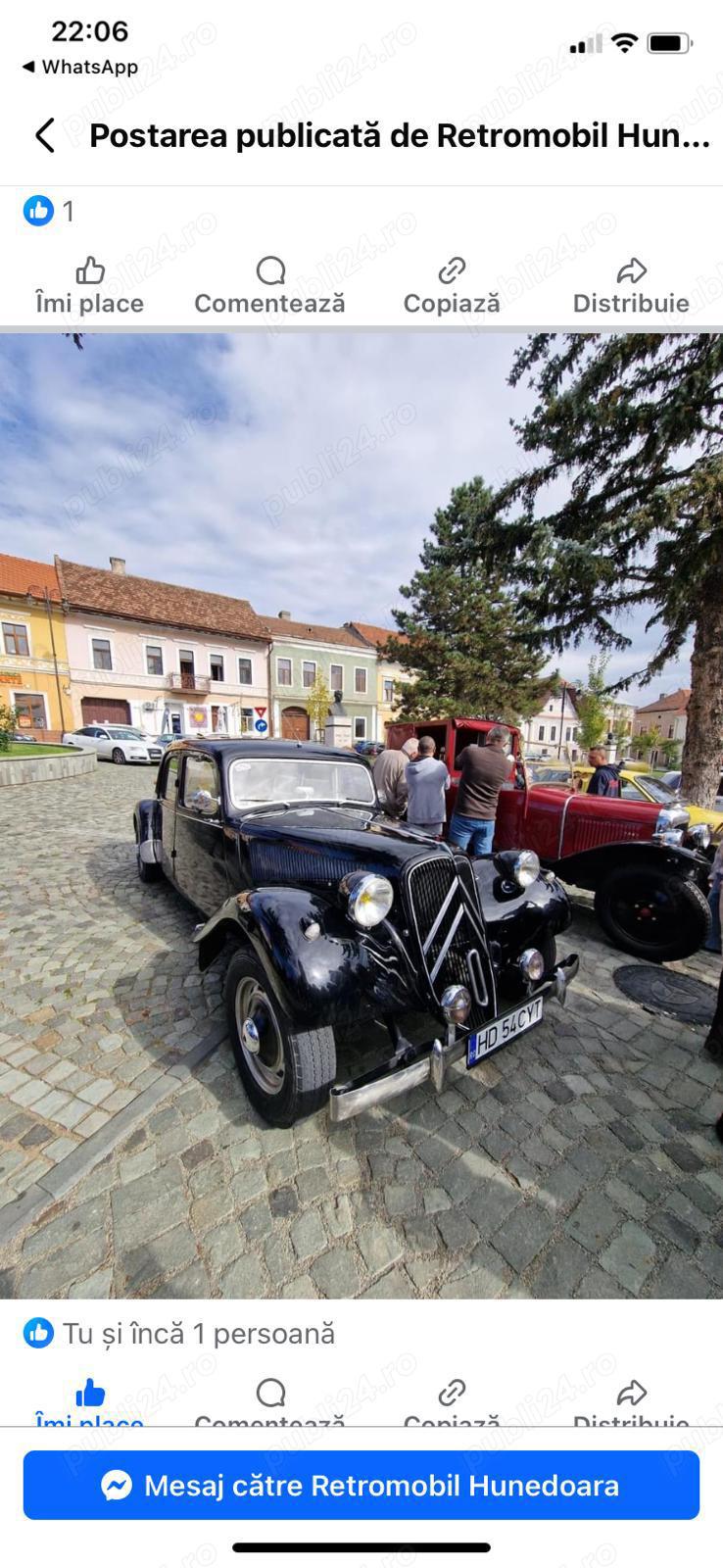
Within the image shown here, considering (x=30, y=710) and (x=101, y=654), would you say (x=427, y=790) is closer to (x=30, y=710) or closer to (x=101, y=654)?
(x=101, y=654)

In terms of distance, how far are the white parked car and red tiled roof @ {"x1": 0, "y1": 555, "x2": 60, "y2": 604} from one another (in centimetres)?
815

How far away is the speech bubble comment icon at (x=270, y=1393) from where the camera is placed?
1.38 meters

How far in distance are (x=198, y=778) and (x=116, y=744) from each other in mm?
18528

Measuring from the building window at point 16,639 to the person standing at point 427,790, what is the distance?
2548cm

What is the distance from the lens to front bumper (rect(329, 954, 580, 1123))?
1812 millimetres

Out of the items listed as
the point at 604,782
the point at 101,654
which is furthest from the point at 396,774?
the point at 101,654

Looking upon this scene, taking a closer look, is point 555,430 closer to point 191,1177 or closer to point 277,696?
point 191,1177

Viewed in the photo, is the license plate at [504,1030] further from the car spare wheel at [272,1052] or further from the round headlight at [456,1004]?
the car spare wheel at [272,1052]

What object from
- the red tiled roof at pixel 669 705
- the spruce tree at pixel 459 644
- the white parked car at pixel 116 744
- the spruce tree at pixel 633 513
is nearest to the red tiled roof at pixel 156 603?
the white parked car at pixel 116 744

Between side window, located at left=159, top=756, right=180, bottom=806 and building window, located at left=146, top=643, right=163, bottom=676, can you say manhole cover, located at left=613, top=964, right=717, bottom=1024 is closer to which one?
side window, located at left=159, top=756, right=180, bottom=806

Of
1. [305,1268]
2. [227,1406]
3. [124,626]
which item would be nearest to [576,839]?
[305,1268]
